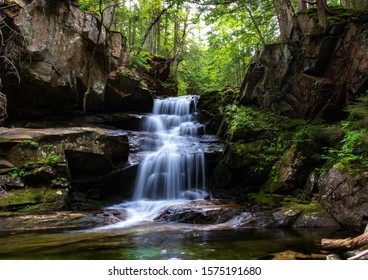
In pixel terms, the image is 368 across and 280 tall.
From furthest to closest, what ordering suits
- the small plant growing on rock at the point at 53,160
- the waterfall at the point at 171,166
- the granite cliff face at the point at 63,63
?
the waterfall at the point at 171,166 < the granite cliff face at the point at 63,63 < the small plant growing on rock at the point at 53,160

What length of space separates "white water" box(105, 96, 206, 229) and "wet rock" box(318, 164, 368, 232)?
4289 millimetres

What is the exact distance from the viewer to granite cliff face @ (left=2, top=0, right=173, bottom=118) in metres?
9.84

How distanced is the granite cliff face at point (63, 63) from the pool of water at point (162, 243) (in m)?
6.31

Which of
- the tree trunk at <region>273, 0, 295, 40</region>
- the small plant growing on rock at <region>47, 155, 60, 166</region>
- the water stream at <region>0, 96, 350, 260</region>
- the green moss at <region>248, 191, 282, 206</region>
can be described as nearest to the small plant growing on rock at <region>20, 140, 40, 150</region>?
the small plant growing on rock at <region>47, 155, 60, 166</region>

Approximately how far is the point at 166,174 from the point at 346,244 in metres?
7.70

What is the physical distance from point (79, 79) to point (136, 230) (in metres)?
7.32

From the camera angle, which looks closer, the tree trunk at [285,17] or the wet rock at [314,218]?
the wet rock at [314,218]

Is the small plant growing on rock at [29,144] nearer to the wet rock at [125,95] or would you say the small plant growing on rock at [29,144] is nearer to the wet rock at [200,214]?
the wet rock at [200,214]

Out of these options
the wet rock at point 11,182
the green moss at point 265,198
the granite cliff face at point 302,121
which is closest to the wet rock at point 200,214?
the green moss at point 265,198

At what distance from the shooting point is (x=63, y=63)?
10.8 metres

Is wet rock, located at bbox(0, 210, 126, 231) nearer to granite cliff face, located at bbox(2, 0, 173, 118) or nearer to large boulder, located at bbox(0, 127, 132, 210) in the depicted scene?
large boulder, located at bbox(0, 127, 132, 210)

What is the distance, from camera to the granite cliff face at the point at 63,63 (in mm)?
9836

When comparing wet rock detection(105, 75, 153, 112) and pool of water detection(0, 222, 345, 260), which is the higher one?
wet rock detection(105, 75, 153, 112)
